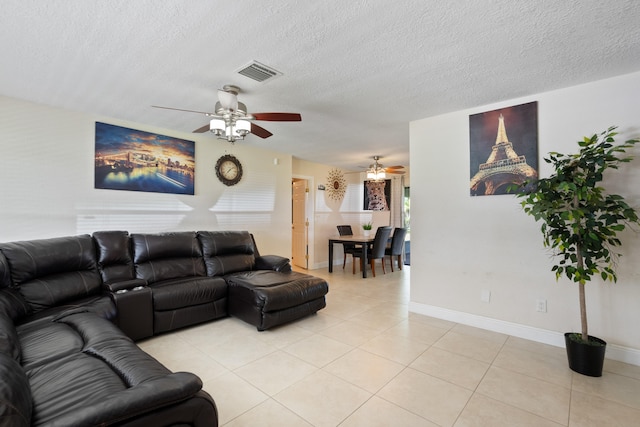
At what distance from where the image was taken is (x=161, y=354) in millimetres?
2482

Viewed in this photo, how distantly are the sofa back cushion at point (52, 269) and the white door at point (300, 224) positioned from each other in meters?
3.93

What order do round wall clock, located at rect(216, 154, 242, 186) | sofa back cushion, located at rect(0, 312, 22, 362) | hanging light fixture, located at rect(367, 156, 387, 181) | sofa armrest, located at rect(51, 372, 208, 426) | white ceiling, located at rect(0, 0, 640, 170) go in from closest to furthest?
1. sofa armrest, located at rect(51, 372, 208, 426)
2. sofa back cushion, located at rect(0, 312, 22, 362)
3. white ceiling, located at rect(0, 0, 640, 170)
4. round wall clock, located at rect(216, 154, 242, 186)
5. hanging light fixture, located at rect(367, 156, 387, 181)

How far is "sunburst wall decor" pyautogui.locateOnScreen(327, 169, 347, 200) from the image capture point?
6.77 meters

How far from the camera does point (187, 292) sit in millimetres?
3000

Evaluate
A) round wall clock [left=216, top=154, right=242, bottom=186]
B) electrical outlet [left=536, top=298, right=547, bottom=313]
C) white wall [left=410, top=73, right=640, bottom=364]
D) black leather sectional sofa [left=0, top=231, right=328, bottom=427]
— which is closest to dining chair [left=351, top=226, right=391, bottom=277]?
white wall [left=410, top=73, right=640, bottom=364]

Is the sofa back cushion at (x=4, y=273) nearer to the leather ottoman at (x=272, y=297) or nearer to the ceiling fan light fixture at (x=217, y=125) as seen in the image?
the leather ottoman at (x=272, y=297)

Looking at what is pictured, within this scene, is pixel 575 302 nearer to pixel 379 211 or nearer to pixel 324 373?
pixel 324 373

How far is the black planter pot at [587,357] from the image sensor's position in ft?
7.00

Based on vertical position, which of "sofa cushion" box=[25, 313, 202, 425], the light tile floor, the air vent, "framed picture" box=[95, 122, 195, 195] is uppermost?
the air vent

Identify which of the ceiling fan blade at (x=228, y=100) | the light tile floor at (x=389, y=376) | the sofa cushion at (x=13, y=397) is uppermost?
the ceiling fan blade at (x=228, y=100)

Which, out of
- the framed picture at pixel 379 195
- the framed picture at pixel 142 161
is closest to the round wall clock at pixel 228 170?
the framed picture at pixel 142 161

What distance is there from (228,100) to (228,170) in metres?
2.24

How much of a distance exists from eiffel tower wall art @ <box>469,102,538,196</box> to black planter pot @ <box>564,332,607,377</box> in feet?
4.76

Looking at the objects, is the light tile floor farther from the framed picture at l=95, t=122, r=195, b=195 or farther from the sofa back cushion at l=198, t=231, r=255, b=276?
the framed picture at l=95, t=122, r=195, b=195
